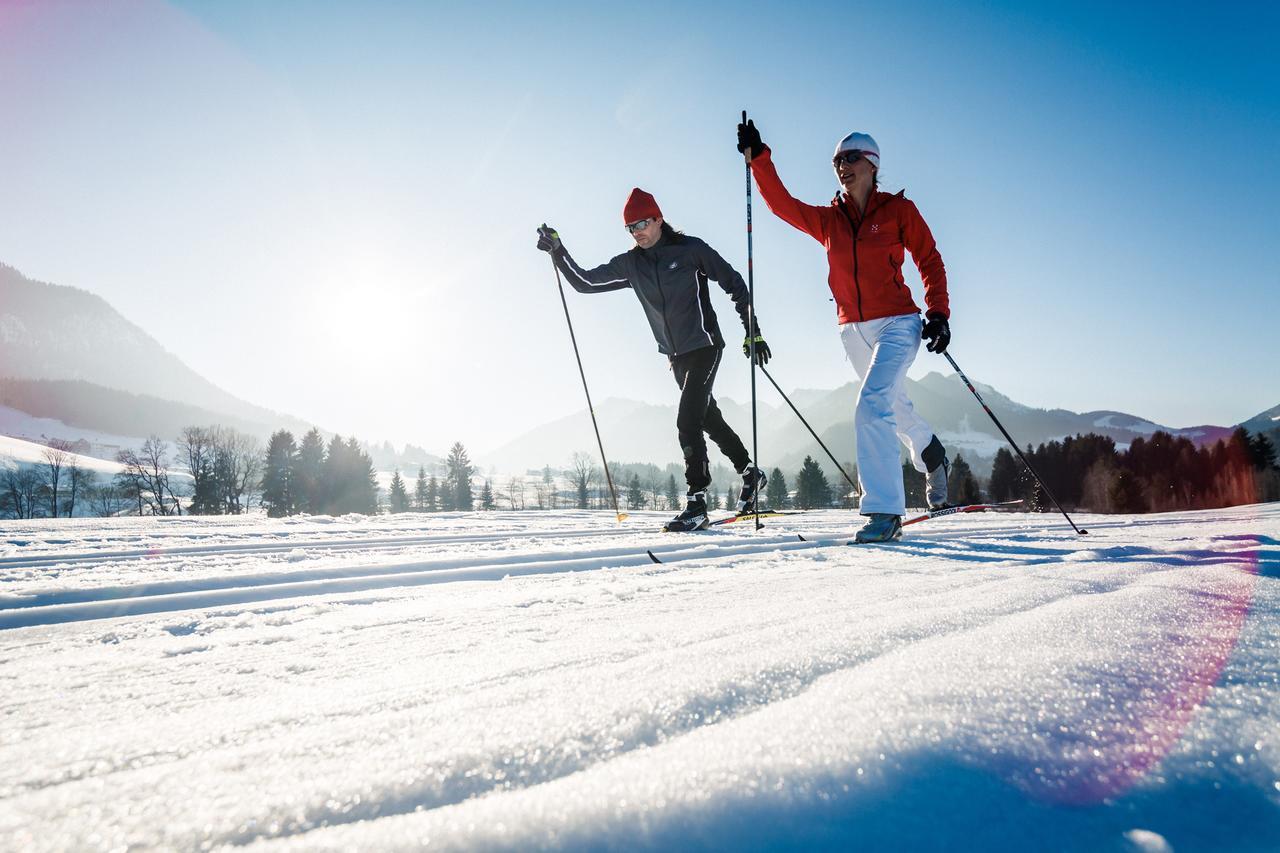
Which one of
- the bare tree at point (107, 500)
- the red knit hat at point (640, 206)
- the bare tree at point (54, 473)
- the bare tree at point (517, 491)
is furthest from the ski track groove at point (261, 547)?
the bare tree at point (517, 491)

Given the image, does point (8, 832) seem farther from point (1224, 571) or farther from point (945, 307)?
point (945, 307)

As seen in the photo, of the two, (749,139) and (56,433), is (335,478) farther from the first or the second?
(56,433)

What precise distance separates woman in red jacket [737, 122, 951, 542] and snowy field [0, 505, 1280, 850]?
1968 millimetres

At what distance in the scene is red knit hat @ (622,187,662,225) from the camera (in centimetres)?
480

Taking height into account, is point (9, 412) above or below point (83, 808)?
above

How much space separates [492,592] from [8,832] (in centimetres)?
120

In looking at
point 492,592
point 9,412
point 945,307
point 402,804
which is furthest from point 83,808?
Answer: point 9,412

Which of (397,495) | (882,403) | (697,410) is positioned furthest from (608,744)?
(397,495)

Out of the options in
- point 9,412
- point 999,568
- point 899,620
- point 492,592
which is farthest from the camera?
point 9,412

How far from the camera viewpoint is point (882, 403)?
3.35m

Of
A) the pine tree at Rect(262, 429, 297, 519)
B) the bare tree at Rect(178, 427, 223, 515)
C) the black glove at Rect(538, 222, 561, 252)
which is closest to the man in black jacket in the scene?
the black glove at Rect(538, 222, 561, 252)

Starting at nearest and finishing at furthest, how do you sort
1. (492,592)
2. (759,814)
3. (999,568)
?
(759,814)
(492,592)
(999,568)

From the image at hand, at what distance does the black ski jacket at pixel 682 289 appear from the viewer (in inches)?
193

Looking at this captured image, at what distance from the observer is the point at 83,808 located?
1.39ft
